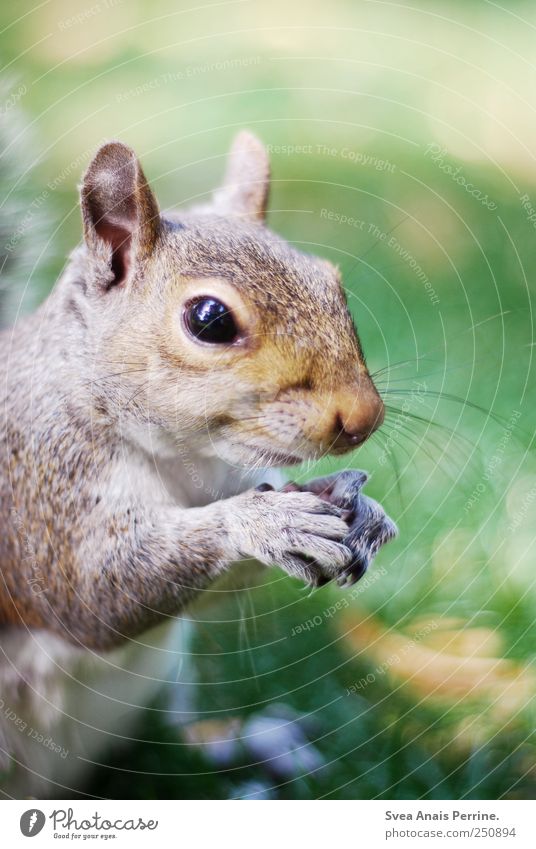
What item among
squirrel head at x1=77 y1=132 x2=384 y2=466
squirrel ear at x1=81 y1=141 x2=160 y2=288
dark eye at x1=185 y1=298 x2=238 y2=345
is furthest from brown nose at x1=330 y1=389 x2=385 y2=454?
squirrel ear at x1=81 y1=141 x2=160 y2=288

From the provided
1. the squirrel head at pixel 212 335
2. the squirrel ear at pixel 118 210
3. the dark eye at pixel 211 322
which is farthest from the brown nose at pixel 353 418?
the squirrel ear at pixel 118 210

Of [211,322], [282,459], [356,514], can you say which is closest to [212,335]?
[211,322]

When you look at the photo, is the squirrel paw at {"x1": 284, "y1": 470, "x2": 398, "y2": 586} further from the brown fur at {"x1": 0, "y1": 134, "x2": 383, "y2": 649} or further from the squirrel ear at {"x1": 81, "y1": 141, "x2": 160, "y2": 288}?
the squirrel ear at {"x1": 81, "y1": 141, "x2": 160, "y2": 288}

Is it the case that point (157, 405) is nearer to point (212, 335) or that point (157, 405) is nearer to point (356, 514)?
point (212, 335)

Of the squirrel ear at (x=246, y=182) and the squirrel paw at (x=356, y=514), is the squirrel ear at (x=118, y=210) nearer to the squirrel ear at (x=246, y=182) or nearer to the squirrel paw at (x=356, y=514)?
the squirrel ear at (x=246, y=182)

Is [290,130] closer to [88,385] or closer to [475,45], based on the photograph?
[475,45]
